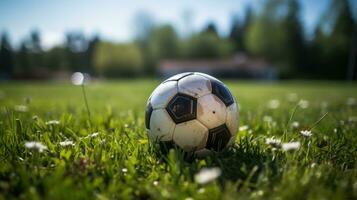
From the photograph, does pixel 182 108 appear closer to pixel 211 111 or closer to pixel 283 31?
pixel 211 111

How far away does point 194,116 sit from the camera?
2.34 meters

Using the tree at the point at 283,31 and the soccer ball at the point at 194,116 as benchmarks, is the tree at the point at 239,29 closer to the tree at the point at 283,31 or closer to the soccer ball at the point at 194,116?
the tree at the point at 283,31

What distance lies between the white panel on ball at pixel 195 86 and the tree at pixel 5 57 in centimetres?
7982

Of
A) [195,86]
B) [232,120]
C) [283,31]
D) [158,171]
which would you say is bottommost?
[158,171]

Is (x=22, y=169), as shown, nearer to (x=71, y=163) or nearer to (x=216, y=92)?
(x=71, y=163)

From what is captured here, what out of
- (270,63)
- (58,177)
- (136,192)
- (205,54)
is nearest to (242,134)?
(136,192)

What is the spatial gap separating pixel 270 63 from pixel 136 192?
196 feet

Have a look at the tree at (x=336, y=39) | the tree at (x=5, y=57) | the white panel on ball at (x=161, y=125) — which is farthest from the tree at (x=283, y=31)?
the tree at (x=5, y=57)

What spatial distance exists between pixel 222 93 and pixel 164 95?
0.50m

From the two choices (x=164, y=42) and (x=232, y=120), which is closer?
(x=232, y=120)

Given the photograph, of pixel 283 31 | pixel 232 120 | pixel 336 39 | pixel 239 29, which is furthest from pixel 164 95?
pixel 239 29

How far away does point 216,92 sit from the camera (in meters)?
2.48

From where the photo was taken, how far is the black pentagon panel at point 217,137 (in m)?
2.35

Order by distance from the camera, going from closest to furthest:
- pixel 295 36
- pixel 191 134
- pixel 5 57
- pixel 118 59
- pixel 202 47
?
pixel 191 134 → pixel 295 36 → pixel 118 59 → pixel 202 47 → pixel 5 57
